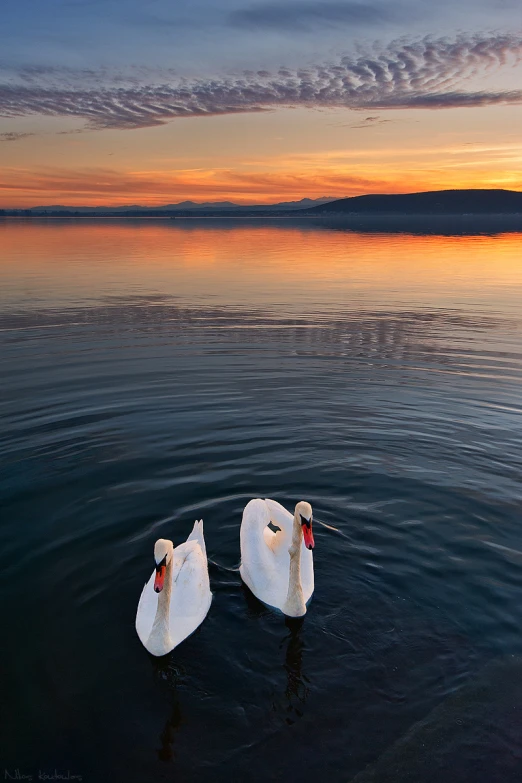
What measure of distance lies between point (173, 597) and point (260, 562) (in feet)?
4.84

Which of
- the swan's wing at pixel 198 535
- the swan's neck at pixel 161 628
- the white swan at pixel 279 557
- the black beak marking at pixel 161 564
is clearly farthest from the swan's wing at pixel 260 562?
the black beak marking at pixel 161 564

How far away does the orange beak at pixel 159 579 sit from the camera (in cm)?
833

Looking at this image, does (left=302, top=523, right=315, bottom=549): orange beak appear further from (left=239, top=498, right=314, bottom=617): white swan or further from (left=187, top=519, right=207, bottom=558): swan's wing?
(left=187, top=519, right=207, bottom=558): swan's wing

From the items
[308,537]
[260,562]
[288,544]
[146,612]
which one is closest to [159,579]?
[146,612]

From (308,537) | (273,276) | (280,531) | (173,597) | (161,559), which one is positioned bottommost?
(173,597)

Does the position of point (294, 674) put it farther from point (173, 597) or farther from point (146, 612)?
point (146, 612)

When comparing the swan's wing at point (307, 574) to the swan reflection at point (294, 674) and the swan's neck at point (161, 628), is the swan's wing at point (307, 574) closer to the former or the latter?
the swan reflection at point (294, 674)

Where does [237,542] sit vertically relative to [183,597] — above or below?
below

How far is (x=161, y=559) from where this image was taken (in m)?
8.71

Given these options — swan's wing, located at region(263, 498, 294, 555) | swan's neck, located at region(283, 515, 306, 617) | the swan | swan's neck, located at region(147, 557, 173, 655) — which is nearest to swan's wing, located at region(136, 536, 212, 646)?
the swan

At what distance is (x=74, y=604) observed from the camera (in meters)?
10.0

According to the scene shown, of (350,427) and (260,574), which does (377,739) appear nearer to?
(260,574)

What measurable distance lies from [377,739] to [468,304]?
3182 cm

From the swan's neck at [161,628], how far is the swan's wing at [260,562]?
1.74 meters
